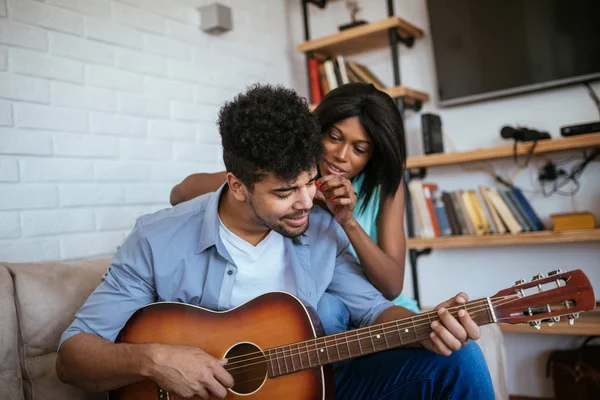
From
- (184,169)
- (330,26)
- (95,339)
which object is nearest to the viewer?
(95,339)

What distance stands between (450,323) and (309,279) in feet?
1.47

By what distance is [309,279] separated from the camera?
4.83 feet

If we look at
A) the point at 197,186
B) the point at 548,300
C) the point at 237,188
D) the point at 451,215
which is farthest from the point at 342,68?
the point at 548,300

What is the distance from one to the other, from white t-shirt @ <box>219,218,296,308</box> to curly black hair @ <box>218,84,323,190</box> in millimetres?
187

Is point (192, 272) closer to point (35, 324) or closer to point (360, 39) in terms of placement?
point (35, 324)

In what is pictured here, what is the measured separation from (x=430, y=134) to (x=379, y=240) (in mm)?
1074

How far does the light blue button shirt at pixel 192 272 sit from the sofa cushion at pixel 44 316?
22 centimetres

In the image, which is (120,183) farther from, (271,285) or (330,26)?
(330,26)

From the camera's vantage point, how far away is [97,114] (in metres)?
2.22

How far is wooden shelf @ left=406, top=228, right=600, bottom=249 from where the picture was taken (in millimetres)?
2307

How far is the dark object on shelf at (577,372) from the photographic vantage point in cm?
224

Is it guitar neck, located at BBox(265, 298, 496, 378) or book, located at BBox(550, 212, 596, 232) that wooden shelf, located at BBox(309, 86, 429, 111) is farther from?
guitar neck, located at BBox(265, 298, 496, 378)

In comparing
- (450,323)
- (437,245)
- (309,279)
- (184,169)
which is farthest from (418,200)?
(450,323)

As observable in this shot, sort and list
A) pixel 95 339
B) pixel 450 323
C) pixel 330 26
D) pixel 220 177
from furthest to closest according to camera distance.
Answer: pixel 330 26 → pixel 220 177 → pixel 95 339 → pixel 450 323
